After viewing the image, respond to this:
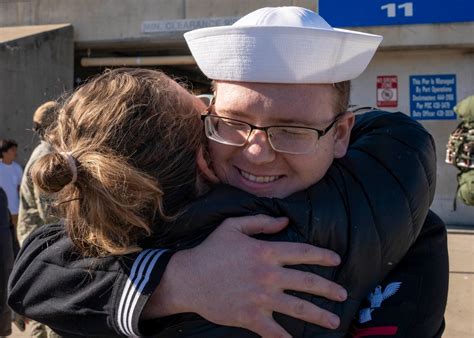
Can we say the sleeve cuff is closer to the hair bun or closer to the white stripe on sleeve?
the white stripe on sleeve

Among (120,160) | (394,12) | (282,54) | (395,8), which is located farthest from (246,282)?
(394,12)

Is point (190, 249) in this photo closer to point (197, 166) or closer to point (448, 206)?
point (197, 166)

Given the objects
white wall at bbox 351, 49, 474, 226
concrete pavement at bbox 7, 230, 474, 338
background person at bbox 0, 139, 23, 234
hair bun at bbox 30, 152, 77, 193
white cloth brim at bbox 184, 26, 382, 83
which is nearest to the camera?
hair bun at bbox 30, 152, 77, 193

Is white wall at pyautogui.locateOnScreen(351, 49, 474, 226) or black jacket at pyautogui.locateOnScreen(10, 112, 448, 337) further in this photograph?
white wall at pyautogui.locateOnScreen(351, 49, 474, 226)

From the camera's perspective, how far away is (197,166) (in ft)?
4.84

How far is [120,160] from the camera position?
132cm

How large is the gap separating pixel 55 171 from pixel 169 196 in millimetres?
261

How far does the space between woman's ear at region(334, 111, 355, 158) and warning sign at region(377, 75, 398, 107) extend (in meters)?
9.85

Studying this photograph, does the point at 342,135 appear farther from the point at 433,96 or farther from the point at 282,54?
the point at 433,96

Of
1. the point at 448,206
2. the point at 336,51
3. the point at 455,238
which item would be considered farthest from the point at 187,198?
the point at 448,206

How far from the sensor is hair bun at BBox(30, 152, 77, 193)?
4.17 feet

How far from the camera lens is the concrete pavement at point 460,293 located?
5.52 m

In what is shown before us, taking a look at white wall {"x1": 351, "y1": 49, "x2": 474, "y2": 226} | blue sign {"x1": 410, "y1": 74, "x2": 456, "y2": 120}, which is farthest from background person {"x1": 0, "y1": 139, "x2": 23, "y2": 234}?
blue sign {"x1": 410, "y1": 74, "x2": 456, "y2": 120}

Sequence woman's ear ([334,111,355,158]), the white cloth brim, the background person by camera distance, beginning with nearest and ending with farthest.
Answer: the white cloth brim, woman's ear ([334,111,355,158]), the background person
